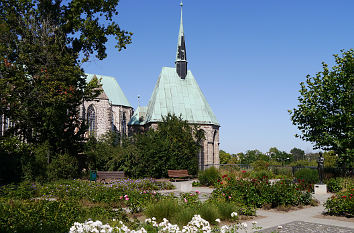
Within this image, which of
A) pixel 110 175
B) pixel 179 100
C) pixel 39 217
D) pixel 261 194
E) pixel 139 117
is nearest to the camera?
pixel 39 217

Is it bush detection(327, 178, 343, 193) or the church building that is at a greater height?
the church building

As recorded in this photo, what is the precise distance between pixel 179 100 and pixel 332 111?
2031cm

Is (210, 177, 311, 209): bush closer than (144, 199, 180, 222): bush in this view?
No

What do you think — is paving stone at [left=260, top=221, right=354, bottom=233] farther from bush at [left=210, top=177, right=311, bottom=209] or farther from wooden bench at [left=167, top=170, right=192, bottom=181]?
wooden bench at [left=167, top=170, right=192, bottom=181]

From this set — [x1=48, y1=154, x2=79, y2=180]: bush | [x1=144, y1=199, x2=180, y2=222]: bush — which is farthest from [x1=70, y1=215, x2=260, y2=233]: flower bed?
[x1=48, y1=154, x2=79, y2=180]: bush

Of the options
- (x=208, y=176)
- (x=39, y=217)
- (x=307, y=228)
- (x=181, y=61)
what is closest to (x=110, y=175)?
(x=208, y=176)

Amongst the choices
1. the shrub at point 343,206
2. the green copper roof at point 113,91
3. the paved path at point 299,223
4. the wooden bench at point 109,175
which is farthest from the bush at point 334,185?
the green copper roof at point 113,91

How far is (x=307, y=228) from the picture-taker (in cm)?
758

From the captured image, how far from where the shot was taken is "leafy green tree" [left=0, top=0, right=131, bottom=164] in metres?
18.1

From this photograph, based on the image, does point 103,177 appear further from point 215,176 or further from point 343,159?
point 343,159

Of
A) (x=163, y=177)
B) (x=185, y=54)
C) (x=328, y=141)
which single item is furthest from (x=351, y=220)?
(x=185, y=54)

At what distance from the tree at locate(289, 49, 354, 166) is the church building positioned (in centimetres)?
1639

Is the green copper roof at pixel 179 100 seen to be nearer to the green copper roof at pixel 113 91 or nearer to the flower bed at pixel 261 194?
the green copper roof at pixel 113 91

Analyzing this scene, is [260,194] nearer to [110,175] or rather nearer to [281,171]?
[110,175]
